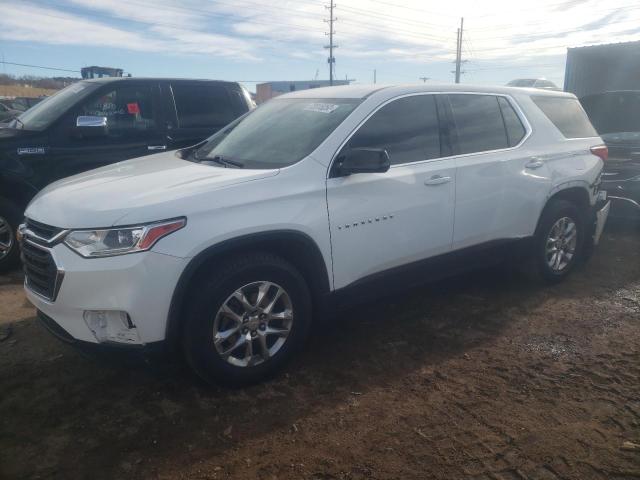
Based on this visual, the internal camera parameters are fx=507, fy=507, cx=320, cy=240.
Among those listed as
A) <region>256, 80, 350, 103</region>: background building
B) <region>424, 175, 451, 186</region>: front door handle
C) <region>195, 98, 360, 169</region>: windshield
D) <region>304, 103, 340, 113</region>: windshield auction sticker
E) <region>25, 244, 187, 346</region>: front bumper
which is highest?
<region>256, 80, 350, 103</region>: background building

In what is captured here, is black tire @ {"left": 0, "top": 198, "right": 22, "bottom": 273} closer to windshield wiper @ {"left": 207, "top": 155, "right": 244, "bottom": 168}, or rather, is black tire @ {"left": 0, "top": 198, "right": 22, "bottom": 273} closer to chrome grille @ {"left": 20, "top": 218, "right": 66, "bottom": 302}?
chrome grille @ {"left": 20, "top": 218, "right": 66, "bottom": 302}

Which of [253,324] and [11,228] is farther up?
[11,228]

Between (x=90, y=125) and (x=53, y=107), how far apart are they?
23.5 inches

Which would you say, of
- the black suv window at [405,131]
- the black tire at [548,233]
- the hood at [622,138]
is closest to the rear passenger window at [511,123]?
the black tire at [548,233]

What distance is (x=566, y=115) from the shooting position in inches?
194

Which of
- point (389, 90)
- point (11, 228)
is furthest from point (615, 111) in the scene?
point (11, 228)

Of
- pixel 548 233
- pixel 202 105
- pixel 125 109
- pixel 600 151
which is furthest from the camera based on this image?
pixel 202 105

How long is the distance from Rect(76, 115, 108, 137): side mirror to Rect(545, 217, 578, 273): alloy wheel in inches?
179

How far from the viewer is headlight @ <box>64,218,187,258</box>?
2650mm

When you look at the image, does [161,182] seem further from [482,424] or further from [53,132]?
[53,132]

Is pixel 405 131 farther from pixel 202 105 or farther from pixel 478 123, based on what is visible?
pixel 202 105

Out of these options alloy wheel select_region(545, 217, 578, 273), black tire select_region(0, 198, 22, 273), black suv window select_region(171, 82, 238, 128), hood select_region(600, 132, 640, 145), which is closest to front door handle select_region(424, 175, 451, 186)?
alloy wheel select_region(545, 217, 578, 273)

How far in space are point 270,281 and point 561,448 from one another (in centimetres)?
180

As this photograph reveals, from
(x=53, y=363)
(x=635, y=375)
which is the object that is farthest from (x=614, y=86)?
(x=53, y=363)
